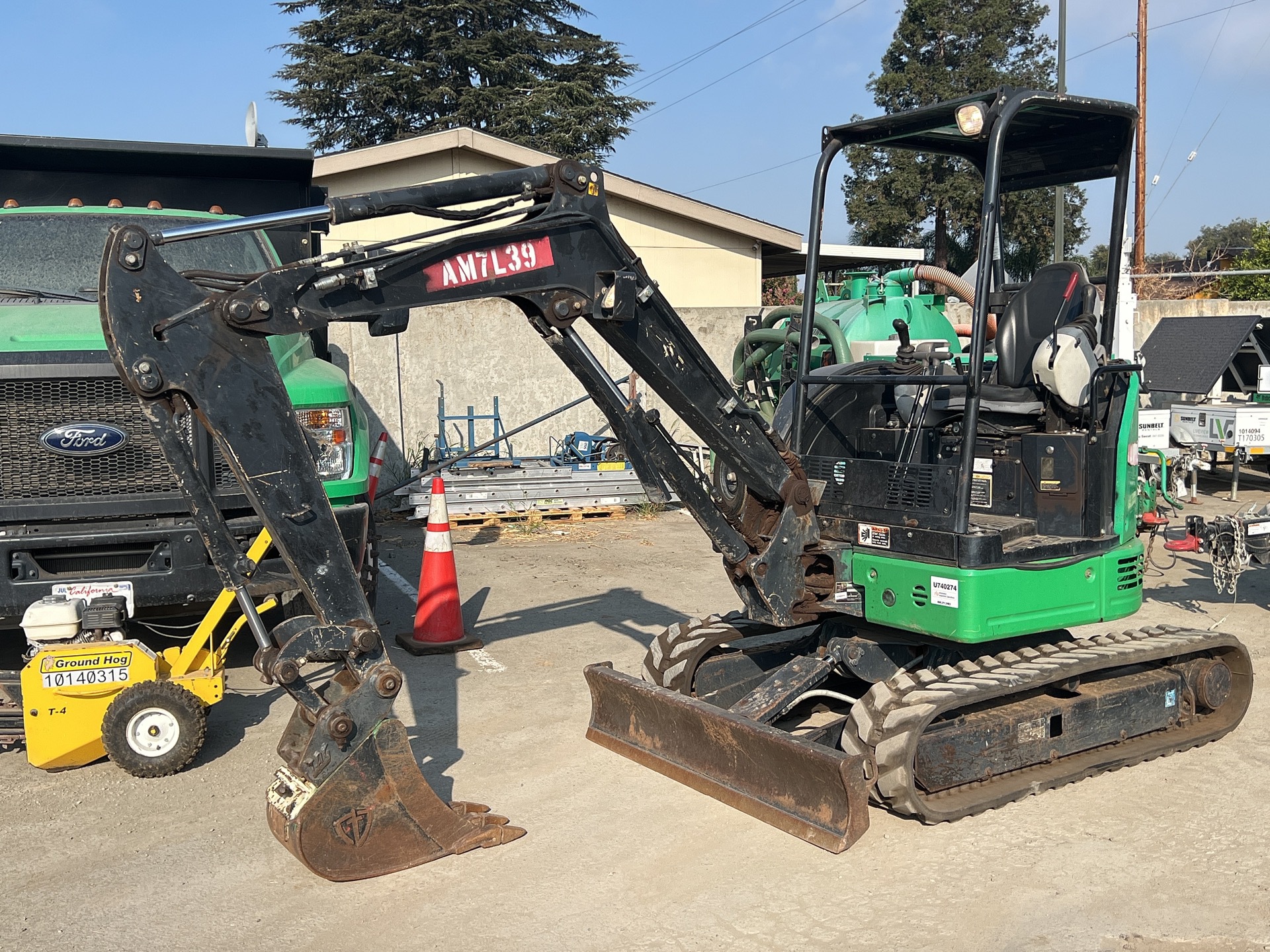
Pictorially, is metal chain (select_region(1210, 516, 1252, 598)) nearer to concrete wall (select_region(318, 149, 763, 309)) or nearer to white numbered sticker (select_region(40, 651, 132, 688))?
white numbered sticker (select_region(40, 651, 132, 688))

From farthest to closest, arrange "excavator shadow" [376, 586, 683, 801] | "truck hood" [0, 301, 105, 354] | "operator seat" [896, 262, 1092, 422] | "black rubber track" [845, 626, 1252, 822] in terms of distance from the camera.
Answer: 1. "truck hood" [0, 301, 105, 354]
2. "excavator shadow" [376, 586, 683, 801]
3. "operator seat" [896, 262, 1092, 422]
4. "black rubber track" [845, 626, 1252, 822]

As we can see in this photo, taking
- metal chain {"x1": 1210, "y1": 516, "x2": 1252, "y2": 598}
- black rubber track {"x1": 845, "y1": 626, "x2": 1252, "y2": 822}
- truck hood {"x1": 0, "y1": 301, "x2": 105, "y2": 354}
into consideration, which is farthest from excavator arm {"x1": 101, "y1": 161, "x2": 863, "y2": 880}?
metal chain {"x1": 1210, "y1": 516, "x2": 1252, "y2": 598}

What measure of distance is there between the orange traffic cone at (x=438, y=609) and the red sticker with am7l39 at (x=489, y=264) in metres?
3.46

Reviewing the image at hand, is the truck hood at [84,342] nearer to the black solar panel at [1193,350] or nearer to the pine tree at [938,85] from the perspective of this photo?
the black solar panel at [1193,350]

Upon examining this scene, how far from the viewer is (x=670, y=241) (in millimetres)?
20734

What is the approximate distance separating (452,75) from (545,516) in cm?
2486

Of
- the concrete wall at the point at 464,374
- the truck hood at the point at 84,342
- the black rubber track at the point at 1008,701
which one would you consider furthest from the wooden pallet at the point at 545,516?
the black rubber track at the point at 1008,701

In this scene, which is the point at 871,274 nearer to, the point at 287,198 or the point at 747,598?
the point at 287,198

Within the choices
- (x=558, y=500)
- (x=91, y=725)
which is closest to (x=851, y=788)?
(x=91, y=725)

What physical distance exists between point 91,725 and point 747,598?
3.13 meters

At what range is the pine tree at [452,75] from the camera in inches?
1320

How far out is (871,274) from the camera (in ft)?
49.3

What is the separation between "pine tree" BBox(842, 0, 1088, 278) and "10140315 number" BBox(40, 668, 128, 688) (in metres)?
31.2

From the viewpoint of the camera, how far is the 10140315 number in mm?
5387
